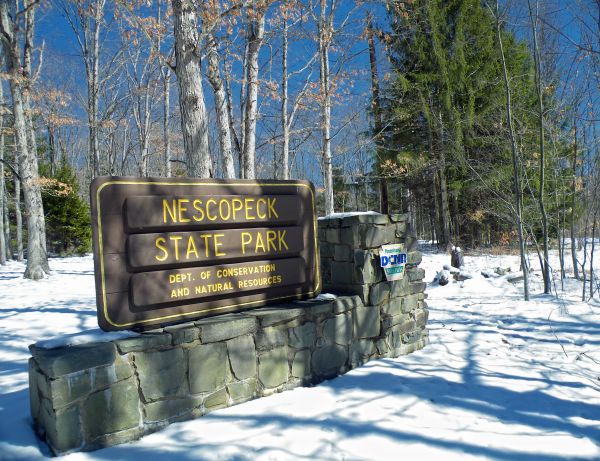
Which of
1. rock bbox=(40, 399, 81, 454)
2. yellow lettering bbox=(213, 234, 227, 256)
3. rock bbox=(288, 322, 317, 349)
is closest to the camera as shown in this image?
rock bbox=(40, 399, 81, 454)

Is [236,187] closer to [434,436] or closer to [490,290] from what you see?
[434,436]

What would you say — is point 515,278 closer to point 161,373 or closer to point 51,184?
point 161,373

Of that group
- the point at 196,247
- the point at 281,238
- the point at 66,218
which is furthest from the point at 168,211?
the point at 66,218

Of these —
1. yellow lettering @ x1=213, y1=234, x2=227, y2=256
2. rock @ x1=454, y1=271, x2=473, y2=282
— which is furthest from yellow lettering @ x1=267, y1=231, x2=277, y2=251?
rock @ x1=454, y1=271, x2=473, y2=282

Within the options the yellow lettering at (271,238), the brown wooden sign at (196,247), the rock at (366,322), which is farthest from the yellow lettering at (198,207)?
the rock at (366,322)

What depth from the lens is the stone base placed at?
8.14 feet

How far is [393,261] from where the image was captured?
458 cm

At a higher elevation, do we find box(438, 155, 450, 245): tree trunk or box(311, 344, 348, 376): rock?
box(438, 155, 450, 245): tree trunk

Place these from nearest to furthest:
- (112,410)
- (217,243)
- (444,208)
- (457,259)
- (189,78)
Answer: (112,410) → (217,243) → (189,78) → (457,259) → (444,208)

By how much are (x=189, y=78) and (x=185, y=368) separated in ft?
13.3

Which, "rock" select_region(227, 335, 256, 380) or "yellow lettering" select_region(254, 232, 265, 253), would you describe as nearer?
"rock" select_region(227, 335, 256, 380)

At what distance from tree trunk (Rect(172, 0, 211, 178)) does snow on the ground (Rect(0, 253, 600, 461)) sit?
3.27 meters

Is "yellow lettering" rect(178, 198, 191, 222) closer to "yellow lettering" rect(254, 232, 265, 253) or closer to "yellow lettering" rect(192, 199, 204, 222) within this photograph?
"yellow lettering" rect(192, 199, 204, 222)

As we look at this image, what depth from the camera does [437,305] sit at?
7609mm
